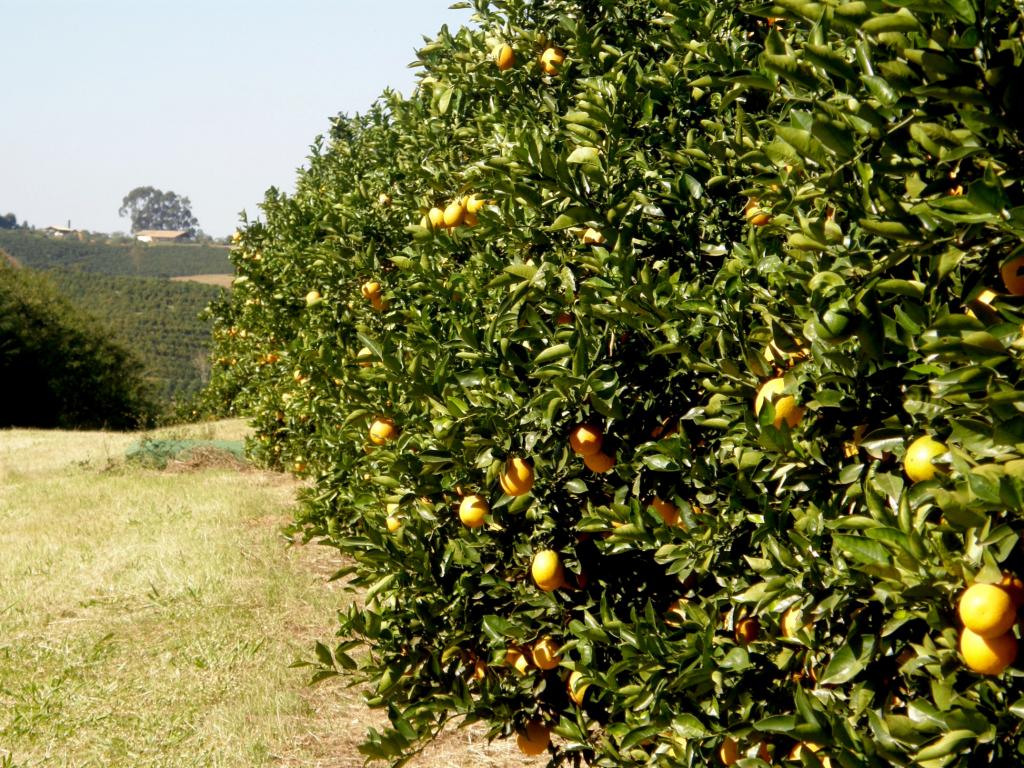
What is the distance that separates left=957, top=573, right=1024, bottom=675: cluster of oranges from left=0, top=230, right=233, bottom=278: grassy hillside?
3796 inches

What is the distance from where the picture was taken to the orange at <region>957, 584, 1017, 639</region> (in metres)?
1.54

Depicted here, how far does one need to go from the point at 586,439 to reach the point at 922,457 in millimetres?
1058

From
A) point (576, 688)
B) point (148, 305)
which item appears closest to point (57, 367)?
point (148, 305)

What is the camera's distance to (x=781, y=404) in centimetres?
213

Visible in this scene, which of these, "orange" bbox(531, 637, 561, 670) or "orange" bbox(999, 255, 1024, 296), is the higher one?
"orange" bbox(999, 255, 1024, 296)

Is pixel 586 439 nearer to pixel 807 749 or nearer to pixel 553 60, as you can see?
pixel 807 749

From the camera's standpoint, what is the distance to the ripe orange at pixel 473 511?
2.94 meters

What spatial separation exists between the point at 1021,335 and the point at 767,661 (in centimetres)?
109

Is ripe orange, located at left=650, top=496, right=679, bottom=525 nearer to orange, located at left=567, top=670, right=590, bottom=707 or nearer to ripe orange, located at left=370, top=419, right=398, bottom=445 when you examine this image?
orange, located at left=567, top=670, right=590, bottom=707

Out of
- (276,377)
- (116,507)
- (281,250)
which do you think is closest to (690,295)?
(281,250)

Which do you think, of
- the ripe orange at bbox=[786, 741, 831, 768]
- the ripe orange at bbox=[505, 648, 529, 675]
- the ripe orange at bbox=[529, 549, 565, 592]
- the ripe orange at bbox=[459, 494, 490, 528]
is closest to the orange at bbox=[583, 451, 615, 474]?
the ripe orange at bbox=[529, 549, 565, 592]

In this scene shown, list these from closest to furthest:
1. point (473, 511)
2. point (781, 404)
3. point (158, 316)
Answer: point (781, 404) < point (473, 511) < point (158, 316)

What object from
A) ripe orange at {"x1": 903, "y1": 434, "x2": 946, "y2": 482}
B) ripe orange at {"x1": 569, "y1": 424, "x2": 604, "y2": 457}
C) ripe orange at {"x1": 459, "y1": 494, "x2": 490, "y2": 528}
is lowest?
ripe orange at {"x1": 459, "y1": 494, "x2": 490, "y2": 528}

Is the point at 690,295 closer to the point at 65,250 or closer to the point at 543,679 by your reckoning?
the point at 543,679
